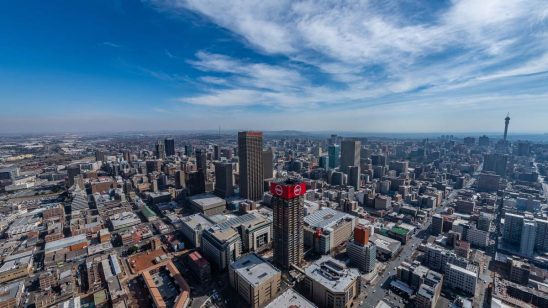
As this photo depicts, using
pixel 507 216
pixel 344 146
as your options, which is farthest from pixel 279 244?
pixel 344 146

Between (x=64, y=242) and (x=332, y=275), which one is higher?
(x=332, y=275)

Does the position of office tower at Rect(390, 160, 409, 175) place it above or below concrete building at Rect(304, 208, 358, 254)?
above

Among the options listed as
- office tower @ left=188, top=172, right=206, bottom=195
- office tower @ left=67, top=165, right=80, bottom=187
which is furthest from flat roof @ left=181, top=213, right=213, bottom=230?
office tower @ left=67, top=165, right=80, bottom=187

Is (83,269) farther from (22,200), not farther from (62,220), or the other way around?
(22,200)

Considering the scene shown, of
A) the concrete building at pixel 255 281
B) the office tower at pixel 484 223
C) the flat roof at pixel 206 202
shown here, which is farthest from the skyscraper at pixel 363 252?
the flat roof at pixel 206 202

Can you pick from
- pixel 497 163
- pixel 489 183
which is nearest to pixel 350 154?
pixel 489 183

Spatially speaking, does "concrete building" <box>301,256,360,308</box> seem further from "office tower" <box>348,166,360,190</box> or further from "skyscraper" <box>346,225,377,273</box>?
"office tower" <box>348,166,360,190</box>

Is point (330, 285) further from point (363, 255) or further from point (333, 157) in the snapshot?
point (333, 157)
